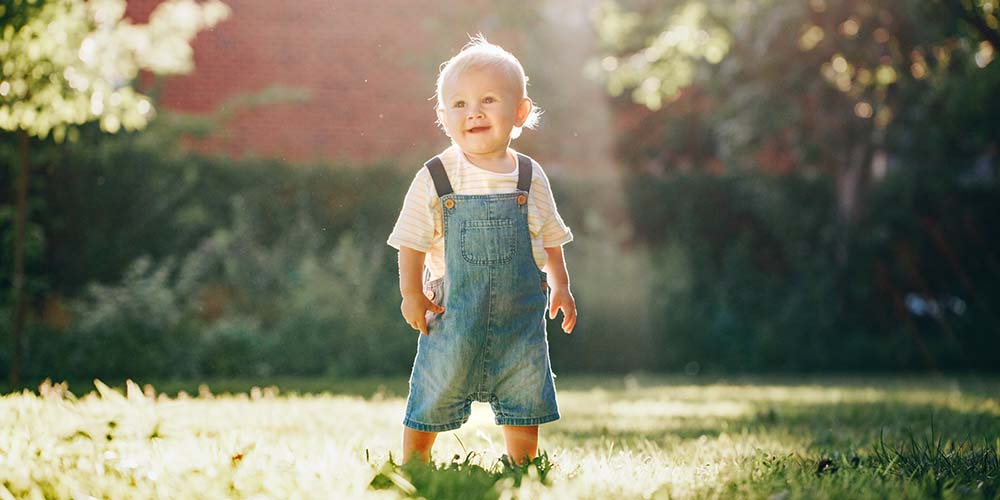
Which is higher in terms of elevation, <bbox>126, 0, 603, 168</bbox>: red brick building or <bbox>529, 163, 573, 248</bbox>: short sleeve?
<bbox>126, 0, 603, 168</bbox>: red brick building

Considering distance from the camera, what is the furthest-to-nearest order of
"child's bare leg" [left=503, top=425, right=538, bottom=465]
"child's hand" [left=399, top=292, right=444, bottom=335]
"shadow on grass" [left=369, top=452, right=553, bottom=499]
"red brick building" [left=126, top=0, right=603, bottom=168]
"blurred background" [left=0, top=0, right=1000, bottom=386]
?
"red brick building" [left=126, top=0, right=603, bottom=168], "blurred background" [left=0, top=0, right=1000, bottom=386], "child's bare leg" [left=503, top=425, right=538, bottom=465], "child's hand" [left=399, top=292, right=444, bottom=335], "shadow on grass" [left=369, top=452, right=553, bottom=499]

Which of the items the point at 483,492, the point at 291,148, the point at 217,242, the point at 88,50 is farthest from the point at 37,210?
the point at 483,492

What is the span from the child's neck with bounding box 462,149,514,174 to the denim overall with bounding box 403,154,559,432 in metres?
0.12

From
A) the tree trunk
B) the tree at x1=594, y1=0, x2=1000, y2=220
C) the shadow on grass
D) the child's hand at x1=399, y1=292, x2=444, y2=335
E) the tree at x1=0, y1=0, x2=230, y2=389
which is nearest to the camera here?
the shadow on grass

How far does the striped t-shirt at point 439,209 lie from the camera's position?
366cm

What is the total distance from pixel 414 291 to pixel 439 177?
0.40m

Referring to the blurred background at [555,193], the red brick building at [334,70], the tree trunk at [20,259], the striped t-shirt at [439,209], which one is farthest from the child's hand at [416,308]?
the red brick building at [334,70]

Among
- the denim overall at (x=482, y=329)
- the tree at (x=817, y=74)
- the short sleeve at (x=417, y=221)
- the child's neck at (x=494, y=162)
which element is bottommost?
the denim overall at (x=482, y=329)

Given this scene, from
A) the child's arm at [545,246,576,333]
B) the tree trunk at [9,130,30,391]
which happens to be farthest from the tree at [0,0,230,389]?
the child's arm at [545,246,576,333]

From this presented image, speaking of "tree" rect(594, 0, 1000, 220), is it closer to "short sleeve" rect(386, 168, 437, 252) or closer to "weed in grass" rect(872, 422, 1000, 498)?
"weed in grass" rect(872, 422, 1000, 498)

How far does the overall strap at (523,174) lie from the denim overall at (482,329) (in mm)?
55

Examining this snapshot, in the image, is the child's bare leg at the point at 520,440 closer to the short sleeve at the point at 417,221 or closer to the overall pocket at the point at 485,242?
the overall pocket at the point at 485,242

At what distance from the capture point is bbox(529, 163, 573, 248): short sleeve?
3.78m

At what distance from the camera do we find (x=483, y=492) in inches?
117
